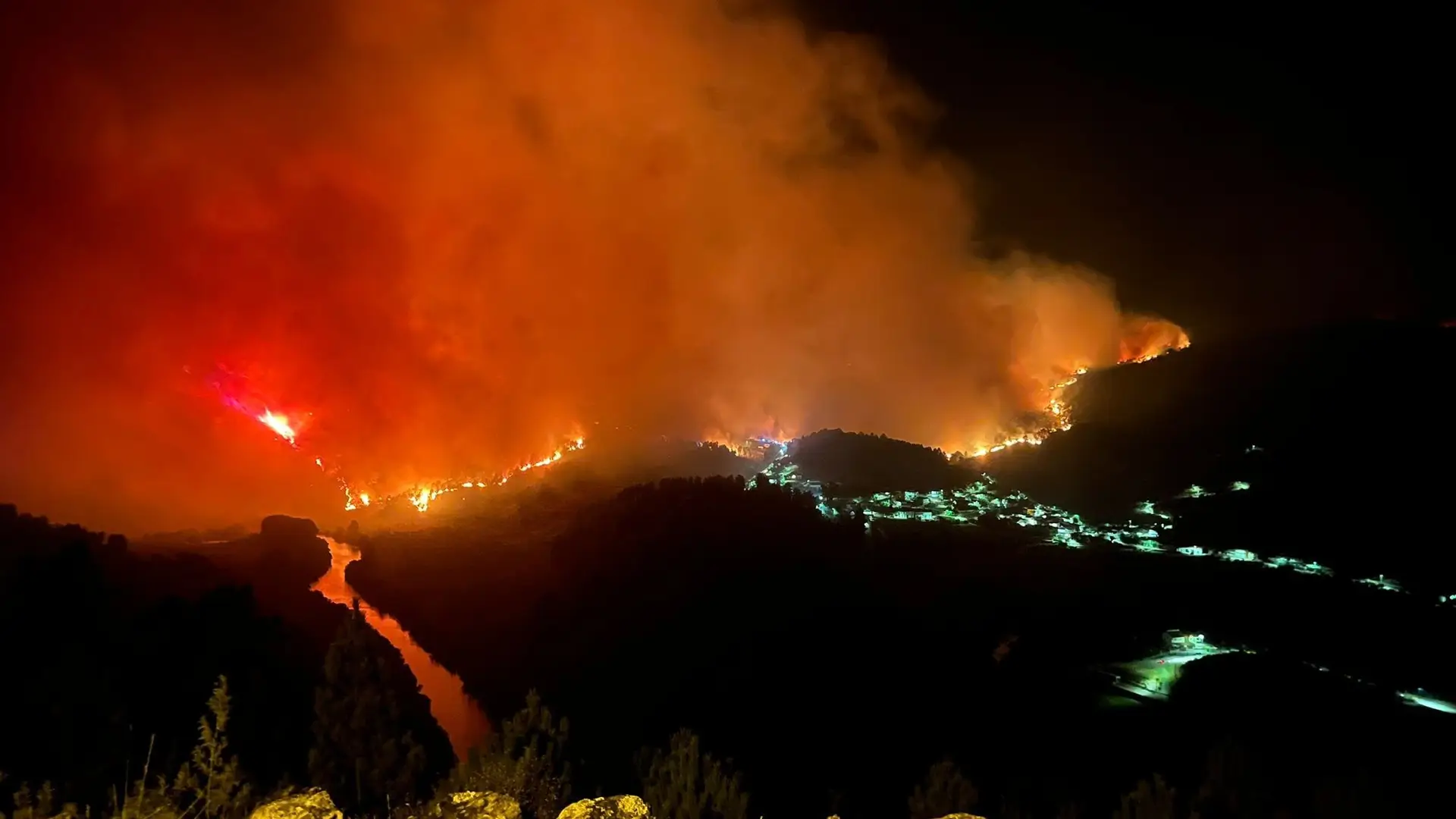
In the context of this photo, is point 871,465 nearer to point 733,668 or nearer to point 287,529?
point 733,668

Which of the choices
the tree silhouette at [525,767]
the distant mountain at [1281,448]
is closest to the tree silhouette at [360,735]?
the tree silhouette at [525,767]

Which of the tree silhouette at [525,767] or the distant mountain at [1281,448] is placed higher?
the distant mountain at [1281,448]

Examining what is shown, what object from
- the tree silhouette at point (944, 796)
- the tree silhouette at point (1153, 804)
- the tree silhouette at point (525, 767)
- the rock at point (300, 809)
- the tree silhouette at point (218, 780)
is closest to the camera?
the rock at point (300, 809)

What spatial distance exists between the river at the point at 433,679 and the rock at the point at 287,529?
7.07 feet

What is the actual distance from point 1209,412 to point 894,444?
20.9 metres

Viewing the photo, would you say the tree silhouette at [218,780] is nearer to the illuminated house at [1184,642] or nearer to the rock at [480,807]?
the rock at [480,807]

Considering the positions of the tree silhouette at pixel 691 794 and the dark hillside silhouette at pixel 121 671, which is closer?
the tree silhouette at pixel 691 794

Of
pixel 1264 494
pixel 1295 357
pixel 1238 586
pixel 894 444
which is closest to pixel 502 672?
pixel 1238 586

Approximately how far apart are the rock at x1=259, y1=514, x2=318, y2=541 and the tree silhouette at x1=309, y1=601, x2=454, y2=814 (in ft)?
108

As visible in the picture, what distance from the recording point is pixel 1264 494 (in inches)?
1551

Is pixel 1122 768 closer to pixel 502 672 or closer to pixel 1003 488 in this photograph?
pixel 502 672

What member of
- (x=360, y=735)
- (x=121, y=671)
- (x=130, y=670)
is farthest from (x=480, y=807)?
(x=130, y=670)

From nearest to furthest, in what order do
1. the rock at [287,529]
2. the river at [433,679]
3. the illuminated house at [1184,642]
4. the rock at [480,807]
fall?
the rock at [480,807] → the river at [433,679] → the illuminated house at [1184,642] → the rock at [287,529]

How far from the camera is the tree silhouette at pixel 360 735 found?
7.93m
